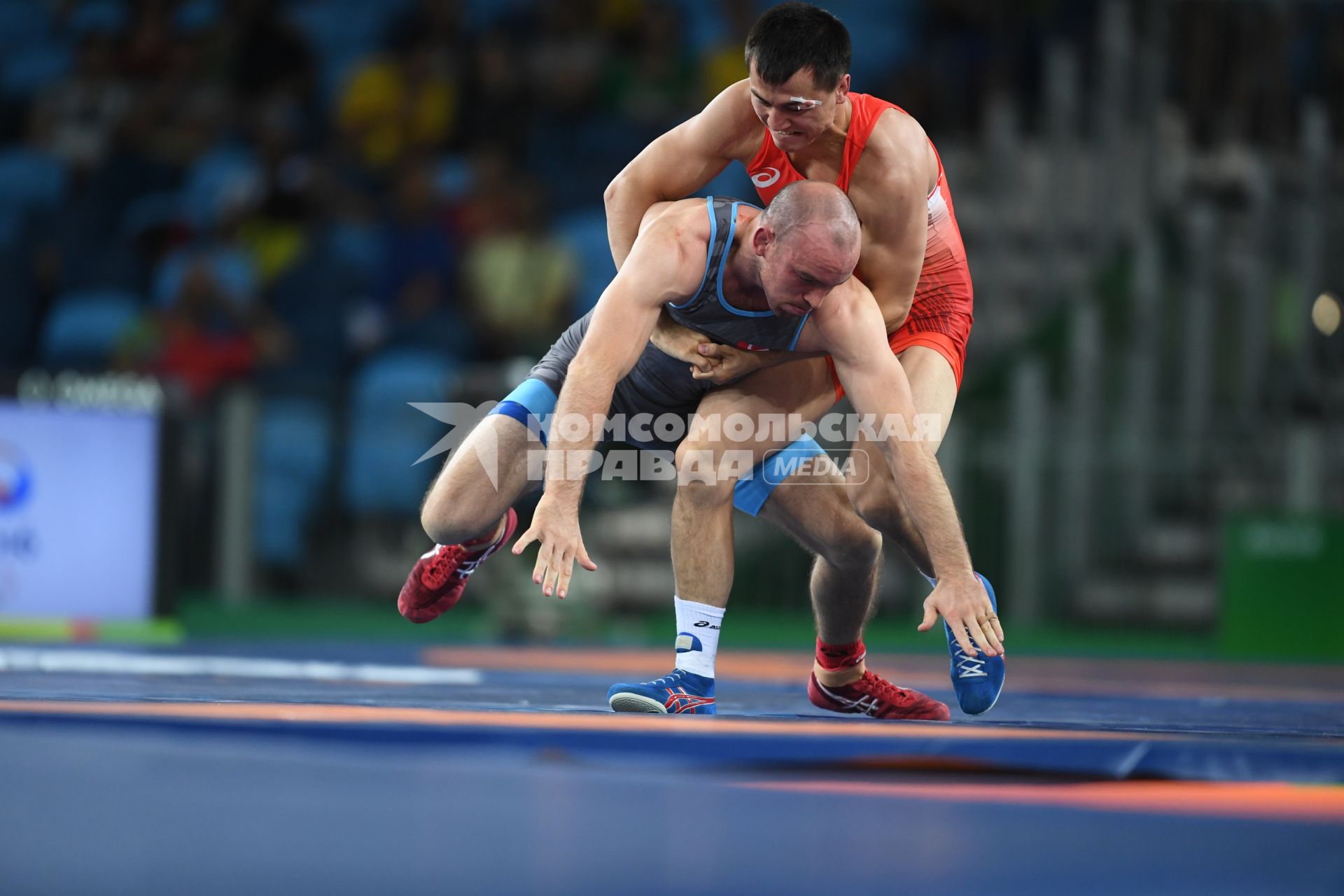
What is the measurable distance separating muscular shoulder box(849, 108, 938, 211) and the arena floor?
1.17 meters

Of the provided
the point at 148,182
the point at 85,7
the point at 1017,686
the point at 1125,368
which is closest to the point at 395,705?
the point at 1017,686

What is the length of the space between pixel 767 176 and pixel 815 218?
49 centimetres

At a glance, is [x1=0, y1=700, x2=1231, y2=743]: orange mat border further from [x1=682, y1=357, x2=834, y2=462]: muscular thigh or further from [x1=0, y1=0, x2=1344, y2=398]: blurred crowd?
[x1=0, y1=0, x2=1344, y2=398]: blurred crowd

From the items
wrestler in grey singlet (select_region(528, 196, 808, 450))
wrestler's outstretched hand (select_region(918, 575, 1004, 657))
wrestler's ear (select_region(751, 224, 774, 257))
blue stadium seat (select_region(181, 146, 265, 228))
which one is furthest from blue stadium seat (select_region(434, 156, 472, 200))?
wrestler's outstretched hand (select_region(918, 575, 1004, 657))

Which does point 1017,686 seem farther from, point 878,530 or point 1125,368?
point 1125,368

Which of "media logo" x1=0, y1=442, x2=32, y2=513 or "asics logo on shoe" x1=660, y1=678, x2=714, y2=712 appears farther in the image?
"media logo" x1=0, y1=442, x2=32, y2=513

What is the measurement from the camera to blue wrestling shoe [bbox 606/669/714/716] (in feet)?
9.59

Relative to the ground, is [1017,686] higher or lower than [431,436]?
lower

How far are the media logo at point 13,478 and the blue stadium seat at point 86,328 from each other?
2.16 metres

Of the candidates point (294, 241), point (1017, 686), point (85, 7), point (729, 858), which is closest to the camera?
point (729, 858)

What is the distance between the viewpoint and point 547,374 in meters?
3.56

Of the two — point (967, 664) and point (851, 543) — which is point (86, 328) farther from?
A: point (967, 664)

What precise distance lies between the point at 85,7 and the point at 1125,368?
6917mm

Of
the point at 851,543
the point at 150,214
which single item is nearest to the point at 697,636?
the point at 851,543
